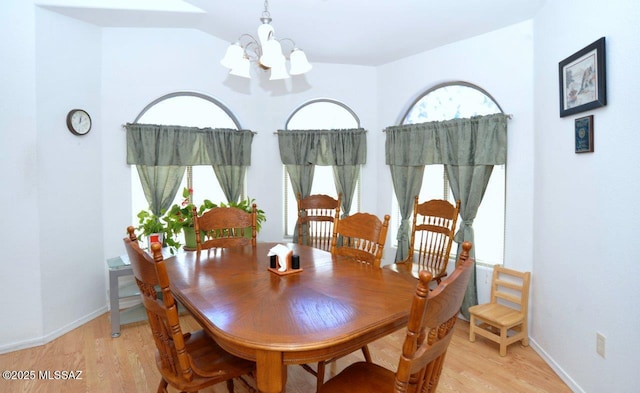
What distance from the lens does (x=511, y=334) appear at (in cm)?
297

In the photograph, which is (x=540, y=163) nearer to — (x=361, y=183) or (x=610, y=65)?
(x=610, y=65)

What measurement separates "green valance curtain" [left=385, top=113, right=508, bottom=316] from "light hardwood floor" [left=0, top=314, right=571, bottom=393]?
668mm

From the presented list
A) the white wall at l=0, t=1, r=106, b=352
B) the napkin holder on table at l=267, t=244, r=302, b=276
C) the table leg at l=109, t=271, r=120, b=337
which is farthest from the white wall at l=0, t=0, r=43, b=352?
the napkin holder on table at l=267, t=244, r=302, b=276

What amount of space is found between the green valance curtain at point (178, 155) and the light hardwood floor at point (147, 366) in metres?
1.39

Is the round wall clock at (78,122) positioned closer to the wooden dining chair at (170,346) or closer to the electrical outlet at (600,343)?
the wooden dining chair at (170,346)

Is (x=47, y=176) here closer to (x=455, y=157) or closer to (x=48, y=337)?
(x=48, y=337)

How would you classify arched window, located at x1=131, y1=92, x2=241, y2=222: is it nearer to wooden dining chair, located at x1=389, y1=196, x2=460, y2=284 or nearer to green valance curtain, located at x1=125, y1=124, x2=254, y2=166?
green valance curtain, located at x1=125, y1=124, x2=254, y2=166

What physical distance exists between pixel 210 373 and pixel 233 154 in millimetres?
2813

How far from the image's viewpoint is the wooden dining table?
1.24 metres

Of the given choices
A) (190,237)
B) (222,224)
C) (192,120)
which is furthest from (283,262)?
(192,120)

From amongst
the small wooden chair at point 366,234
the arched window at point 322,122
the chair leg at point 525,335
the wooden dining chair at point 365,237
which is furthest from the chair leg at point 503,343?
the arched window at point 322,122

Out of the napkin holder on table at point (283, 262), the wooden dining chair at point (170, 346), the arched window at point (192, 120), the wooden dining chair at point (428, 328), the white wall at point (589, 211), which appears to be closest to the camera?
the wooden dining chair at point (428, 328)

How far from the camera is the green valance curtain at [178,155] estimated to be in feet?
11.6

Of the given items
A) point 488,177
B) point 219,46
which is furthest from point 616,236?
point 219,46
